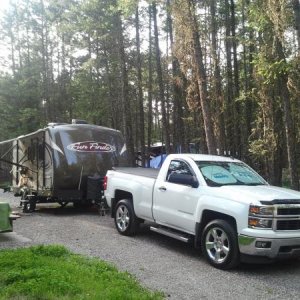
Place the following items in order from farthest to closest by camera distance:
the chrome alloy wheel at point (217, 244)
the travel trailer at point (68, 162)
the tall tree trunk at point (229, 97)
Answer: the tall tree trunk at point (229, 97), the travel trailer at point (68, 162), the chrome alloy wheel at point (217, 244)

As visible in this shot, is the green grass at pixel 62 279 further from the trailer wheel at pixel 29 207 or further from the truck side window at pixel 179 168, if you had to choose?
the trailer wheel at pixel 29 207

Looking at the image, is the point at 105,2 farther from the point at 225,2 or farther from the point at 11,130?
the point at 11,130

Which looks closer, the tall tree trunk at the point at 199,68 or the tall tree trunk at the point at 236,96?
the tall tree trunk at the point at 199,68

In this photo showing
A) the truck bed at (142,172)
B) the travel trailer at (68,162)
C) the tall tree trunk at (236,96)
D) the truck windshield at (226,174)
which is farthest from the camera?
the tall tree trunk at (236,96)

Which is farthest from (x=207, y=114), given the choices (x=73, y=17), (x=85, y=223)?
(x=73, y=17)

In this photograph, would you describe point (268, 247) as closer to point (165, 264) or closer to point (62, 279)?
point (165, 264)

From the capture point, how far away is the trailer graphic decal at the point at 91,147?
46.2 feet

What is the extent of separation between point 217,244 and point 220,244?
70mm

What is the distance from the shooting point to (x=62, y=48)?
37000 millimetres

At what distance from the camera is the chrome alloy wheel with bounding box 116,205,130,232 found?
10.1m

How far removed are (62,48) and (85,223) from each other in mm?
27580

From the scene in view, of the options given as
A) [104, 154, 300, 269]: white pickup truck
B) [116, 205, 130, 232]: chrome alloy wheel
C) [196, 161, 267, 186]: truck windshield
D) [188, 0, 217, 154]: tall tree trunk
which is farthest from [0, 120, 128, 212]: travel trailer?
[196, 161, 267, 186]: truck windshield

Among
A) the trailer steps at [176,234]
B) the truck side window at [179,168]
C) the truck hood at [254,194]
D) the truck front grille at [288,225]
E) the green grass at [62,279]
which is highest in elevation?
the truck side window at [179,168]

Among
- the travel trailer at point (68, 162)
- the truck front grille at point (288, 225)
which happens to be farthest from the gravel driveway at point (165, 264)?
the travel trailer at point (68, 162)
